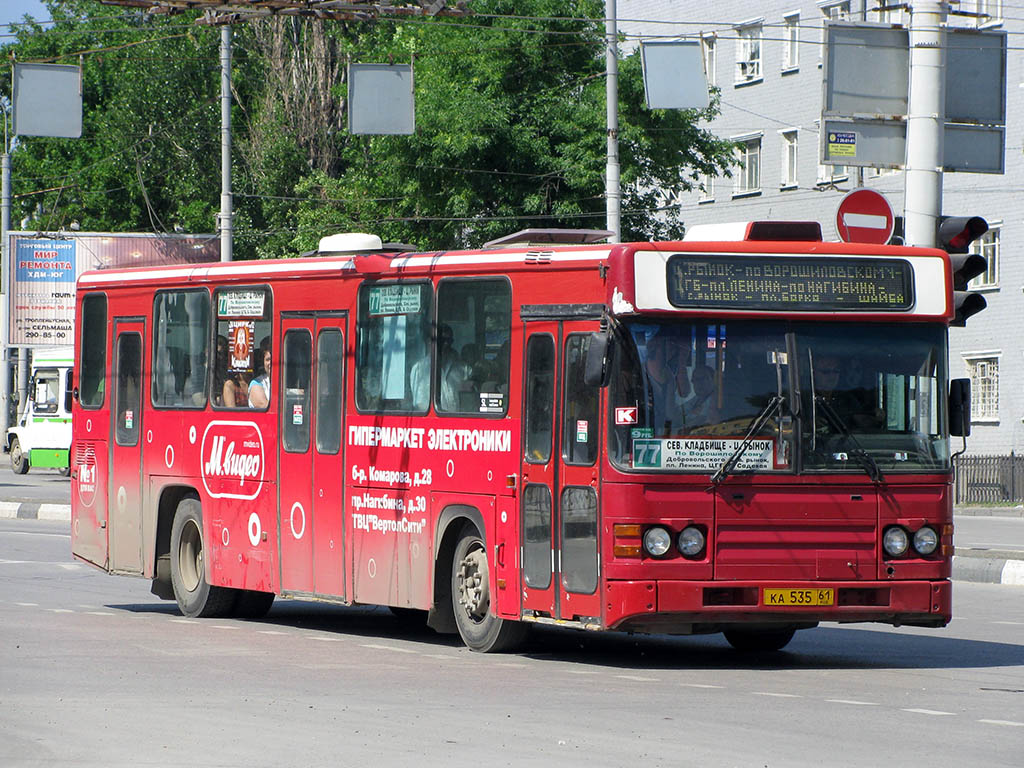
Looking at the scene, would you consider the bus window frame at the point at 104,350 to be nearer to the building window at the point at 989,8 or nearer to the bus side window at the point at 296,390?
the bus side window at the point at 296,390

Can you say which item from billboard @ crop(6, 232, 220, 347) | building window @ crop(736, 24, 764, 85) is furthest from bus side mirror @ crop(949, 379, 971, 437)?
building window @ crop(736, 24, 764, 85)

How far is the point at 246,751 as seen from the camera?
8.55 metres

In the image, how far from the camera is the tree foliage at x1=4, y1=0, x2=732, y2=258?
39.2 meters

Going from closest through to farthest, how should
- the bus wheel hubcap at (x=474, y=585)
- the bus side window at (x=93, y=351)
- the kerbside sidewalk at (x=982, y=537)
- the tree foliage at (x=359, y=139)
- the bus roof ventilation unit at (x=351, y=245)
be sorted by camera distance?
1. the bus wheel hubcap at (x=474, y=585)
2. the bus roof ventilation unit at (x=351, y=245)
3. the bus side window at (x=93, y=351)
4. the kerbside sidewalk at (x=982, y=537)
5. the tree foliage at (x=359, y=139)

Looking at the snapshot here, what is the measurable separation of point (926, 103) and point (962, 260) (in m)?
2.31

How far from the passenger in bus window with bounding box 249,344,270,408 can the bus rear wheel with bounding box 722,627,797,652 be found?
4152 millimetres

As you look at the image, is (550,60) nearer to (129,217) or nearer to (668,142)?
(668,142)

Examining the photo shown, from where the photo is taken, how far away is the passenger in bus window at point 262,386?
15477 mm

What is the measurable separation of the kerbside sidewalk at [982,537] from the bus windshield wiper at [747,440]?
8930mm

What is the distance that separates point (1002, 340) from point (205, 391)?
3163 cm

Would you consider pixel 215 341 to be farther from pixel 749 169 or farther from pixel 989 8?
pixel 749 169

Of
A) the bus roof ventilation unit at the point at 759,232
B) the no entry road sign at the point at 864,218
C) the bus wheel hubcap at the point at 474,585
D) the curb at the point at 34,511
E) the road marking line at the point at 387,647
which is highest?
the no entry road sign at the point at 864,218

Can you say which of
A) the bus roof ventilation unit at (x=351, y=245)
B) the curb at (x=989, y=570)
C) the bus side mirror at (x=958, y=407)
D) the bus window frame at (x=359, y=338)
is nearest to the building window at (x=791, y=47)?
the curb at (x=989, y=570)

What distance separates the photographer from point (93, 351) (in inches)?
703
